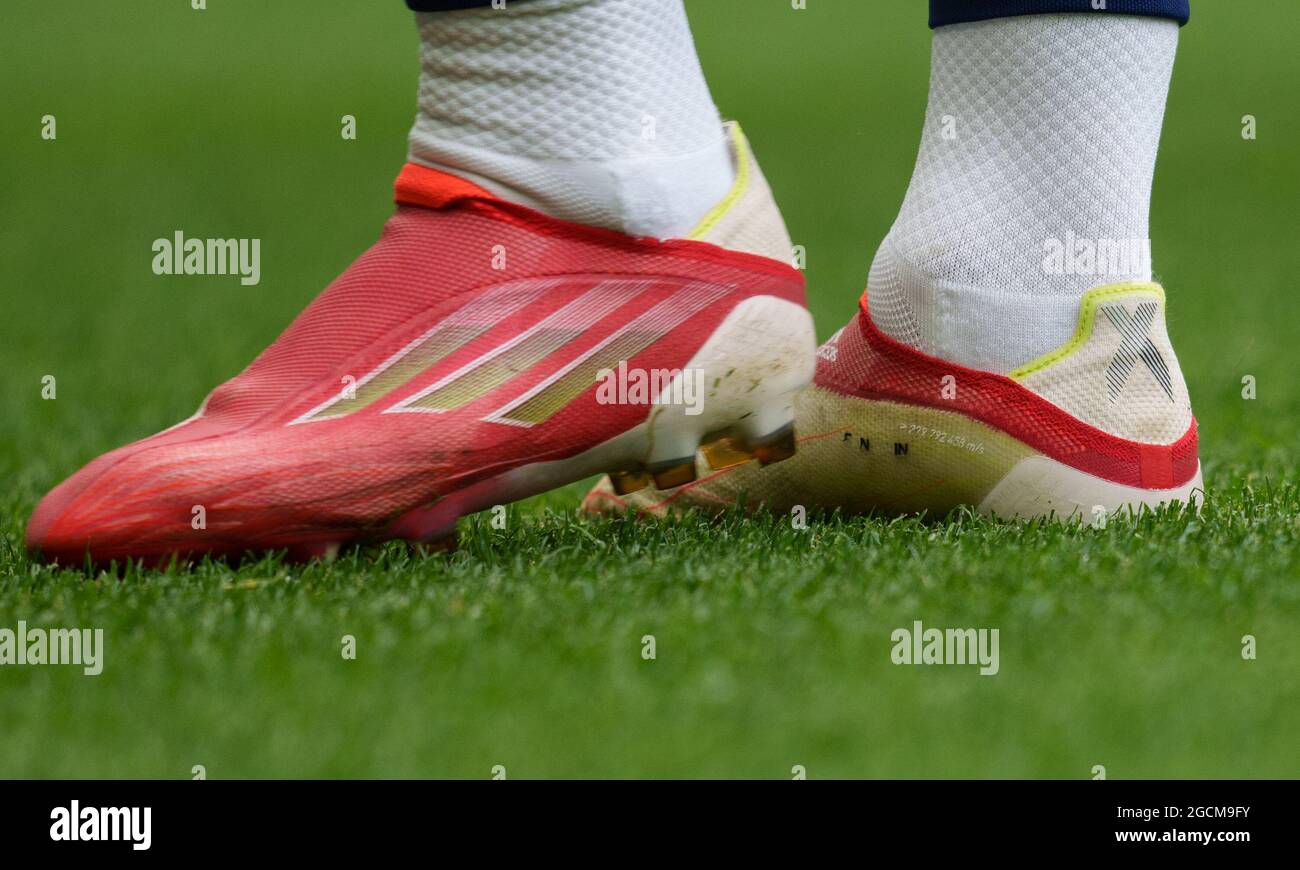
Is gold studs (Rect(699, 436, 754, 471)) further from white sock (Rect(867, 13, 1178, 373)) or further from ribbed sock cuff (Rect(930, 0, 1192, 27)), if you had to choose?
ribbed sock cuff (Rect(930, 0, 1192, 27))

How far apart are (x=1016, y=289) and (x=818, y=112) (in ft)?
27.5

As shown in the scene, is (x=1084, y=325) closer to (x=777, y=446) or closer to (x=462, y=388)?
(x=777, y=446)

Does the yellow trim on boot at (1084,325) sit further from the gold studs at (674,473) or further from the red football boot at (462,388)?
the gold studs at (674,473)

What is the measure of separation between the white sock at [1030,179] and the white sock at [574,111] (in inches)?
12.1

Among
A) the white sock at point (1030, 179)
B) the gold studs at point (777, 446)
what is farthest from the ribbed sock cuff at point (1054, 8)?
the gold studs at point (777, 446)

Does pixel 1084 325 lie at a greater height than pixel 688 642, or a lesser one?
greater

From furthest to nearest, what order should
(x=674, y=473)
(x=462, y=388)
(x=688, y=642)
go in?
1. (x=674, y=473)
2. (x=462, y=388)
3. (x=688, y=642)

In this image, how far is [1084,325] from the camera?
1890 millimetres

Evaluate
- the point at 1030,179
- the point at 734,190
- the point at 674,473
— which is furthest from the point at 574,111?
the point at 1030,179

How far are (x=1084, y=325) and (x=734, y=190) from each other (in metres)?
0.41

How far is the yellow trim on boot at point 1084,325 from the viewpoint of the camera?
1.88m

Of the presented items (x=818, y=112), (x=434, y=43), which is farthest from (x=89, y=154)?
(x=434, y=43)

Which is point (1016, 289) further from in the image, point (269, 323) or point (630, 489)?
point (269, 323)

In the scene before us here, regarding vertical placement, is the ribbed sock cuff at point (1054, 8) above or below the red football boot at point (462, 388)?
above
